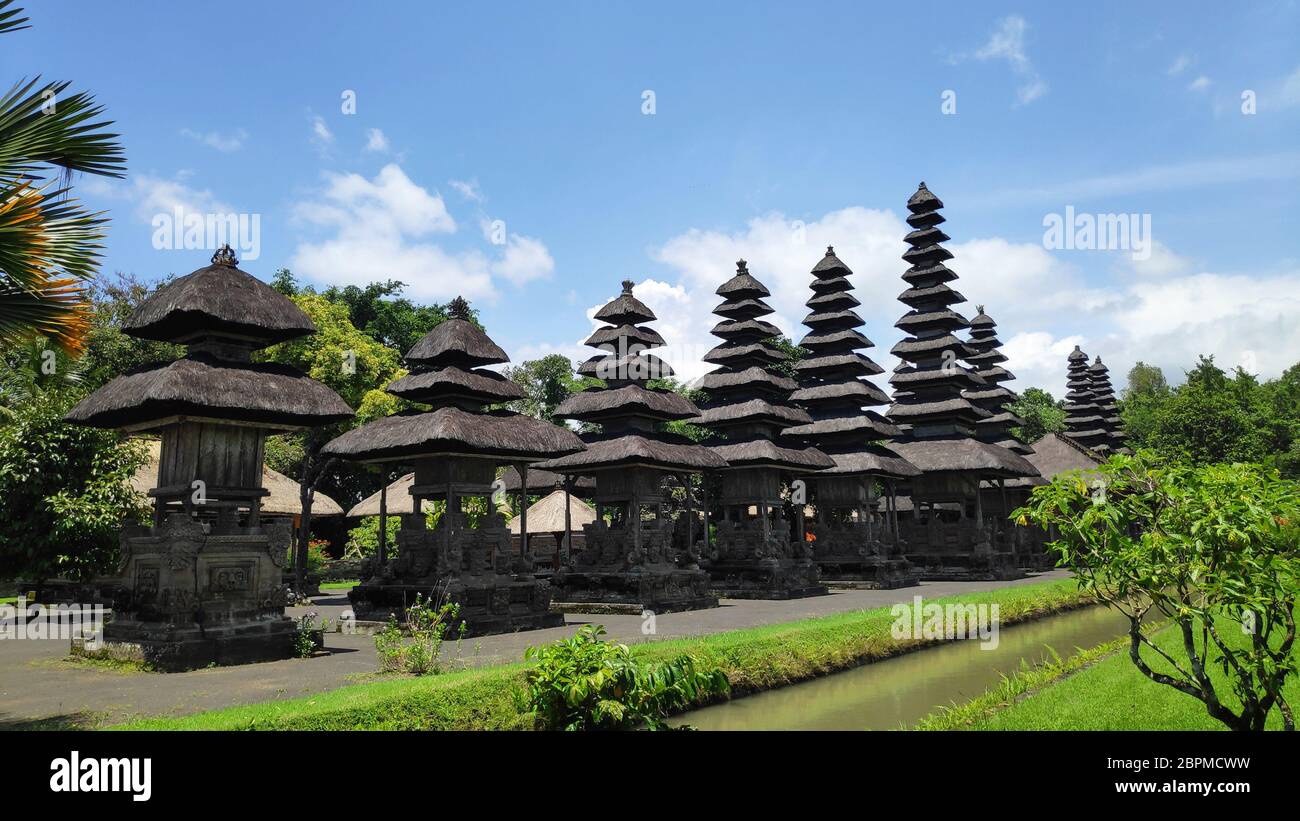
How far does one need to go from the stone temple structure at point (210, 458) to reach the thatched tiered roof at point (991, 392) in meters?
36.1

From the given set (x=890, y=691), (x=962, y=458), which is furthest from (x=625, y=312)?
(x=962, y=458)

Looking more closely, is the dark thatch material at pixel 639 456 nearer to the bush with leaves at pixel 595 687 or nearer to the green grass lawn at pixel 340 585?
the bush with leaves at pixel 595 687

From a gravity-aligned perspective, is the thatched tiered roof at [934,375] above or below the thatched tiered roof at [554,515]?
above

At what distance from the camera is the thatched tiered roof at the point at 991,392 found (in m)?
45.2

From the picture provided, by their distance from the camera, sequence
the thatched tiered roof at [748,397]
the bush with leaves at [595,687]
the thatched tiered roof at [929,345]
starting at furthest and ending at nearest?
the thatched tiered roof at [929,345] → the thatched tiered roof at [748,397] → the bush with leaves at [595,687]

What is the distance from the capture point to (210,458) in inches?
554

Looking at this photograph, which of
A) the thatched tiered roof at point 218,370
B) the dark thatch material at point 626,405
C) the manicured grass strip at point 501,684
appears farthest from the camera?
the dark thatch material at point 626,405

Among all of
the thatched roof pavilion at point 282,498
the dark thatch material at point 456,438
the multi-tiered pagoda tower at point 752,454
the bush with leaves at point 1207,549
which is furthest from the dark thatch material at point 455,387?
the bush with leaves at point 1207,549

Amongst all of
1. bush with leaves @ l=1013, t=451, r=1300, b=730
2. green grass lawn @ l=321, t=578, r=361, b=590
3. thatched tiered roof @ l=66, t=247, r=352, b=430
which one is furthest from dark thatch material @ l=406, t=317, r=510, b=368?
green grass lawn @ l=321, t=578, r=361, b=590

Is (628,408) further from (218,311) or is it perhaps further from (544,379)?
(544,379)

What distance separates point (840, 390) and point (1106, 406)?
3893 cm

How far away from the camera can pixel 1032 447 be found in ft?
157

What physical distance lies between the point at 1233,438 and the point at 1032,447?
35.1ft
